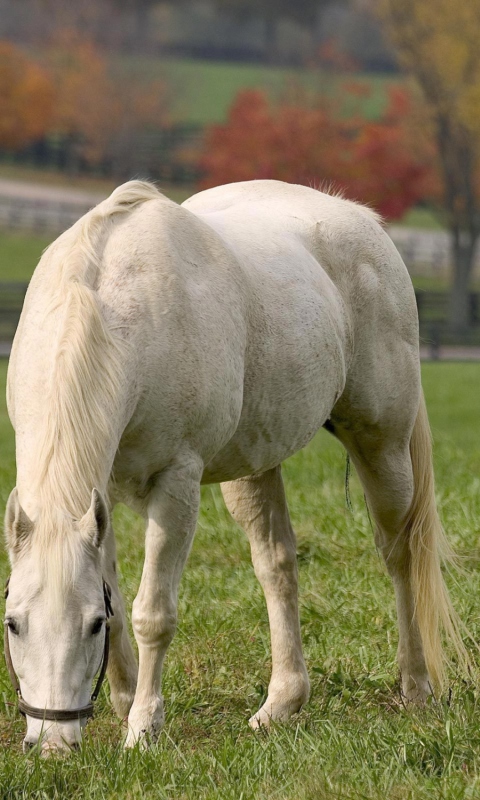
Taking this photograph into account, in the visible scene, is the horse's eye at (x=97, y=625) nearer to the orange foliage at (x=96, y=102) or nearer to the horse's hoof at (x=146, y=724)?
the horse's hoof at (x=146, y=724)

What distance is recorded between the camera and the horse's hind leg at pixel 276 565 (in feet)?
13.8

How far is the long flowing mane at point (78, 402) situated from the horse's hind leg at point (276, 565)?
4.82 feet

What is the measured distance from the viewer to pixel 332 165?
33344mm

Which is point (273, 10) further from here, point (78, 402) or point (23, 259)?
point (78, 402)

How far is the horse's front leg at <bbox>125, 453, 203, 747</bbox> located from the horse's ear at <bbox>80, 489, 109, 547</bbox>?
452mm

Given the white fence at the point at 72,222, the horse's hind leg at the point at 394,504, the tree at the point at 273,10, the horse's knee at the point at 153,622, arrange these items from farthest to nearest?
the tree at the point at 273,10, the white fence at the point at 72,222, the horse's hind leg at the point at 394,504, the horse's knee at the point at 153,622

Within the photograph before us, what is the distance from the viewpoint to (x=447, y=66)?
2556 cm

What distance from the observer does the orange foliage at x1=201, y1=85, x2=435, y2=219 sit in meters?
32.9

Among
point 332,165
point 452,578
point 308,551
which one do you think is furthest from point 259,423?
point 332,165

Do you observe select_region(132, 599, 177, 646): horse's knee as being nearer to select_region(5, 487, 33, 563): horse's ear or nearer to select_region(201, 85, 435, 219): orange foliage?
select_region(5, 487, 33, 563): horse's ear

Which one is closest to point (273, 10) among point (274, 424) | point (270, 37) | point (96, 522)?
point (270, 37)

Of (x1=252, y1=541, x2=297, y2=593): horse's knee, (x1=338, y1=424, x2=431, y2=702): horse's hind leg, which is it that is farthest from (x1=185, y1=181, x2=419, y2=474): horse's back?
(x1=252, y1=541, x2=297, y2=593): horse's knee

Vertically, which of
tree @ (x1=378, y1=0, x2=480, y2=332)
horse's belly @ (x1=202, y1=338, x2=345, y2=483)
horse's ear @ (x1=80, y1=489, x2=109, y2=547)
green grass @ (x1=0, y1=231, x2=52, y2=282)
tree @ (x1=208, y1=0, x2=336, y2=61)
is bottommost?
green grass @ (x1=0, y1=231, x2=52, y2=282)

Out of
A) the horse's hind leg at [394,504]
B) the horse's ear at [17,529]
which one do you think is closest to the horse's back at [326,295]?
the horse's hind leg at [394,504]
